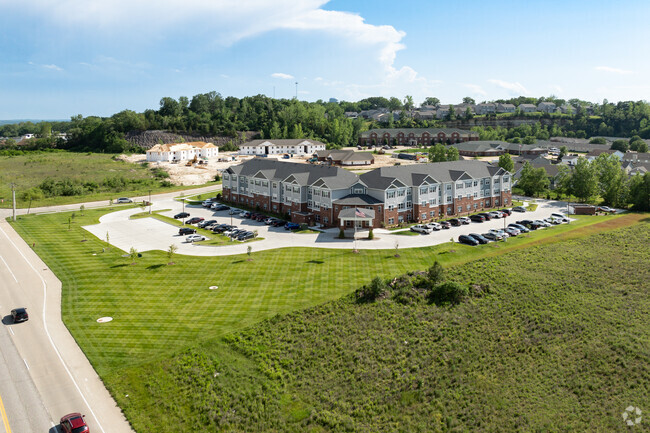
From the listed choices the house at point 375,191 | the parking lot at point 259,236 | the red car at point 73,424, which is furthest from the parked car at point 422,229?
the red car at point 73,424

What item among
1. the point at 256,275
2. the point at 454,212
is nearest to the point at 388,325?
the point at 256,275

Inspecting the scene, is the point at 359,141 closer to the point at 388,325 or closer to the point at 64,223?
the point at 64,223

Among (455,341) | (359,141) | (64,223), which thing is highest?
(359,141)

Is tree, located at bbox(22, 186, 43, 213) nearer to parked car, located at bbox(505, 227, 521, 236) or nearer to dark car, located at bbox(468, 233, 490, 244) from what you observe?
dark car, located at bbox(468, 233, 490, 244)

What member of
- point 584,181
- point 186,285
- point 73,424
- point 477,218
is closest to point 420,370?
point 73,424

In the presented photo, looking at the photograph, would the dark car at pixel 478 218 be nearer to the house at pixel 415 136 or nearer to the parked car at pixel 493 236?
the parked car at pixel 493 236

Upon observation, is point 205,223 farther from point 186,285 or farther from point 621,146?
point 621,146
